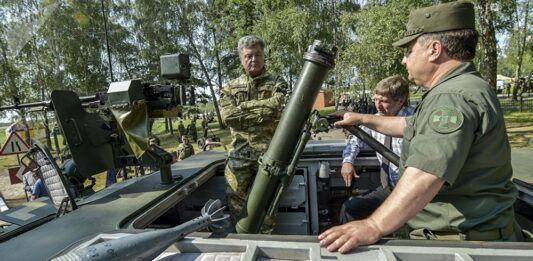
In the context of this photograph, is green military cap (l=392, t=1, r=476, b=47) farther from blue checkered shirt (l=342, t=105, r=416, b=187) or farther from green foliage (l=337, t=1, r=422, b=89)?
green foliage (l=337, t=1, r=422, b=89)

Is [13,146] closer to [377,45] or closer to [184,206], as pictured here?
[184,206]

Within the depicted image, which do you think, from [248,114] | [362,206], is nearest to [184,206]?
[248,114]

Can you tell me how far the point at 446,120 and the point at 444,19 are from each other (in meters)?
0.47

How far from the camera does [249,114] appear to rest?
311cm

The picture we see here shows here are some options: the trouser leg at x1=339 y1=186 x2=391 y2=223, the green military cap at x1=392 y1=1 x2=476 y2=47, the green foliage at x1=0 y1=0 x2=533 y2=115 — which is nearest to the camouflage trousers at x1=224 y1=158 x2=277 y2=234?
the trouser leg at x1=339 y1=186 x2=391 y2=223

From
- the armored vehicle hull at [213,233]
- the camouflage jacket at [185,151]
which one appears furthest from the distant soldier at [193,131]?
the armored vehicle hull at [213,233]

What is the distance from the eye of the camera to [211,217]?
1.59 meters

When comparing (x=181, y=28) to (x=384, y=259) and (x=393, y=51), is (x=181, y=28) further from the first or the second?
(x=384, y=259)

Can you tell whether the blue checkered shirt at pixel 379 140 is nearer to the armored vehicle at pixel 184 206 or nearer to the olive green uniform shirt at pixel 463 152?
the armored vehicle at pixel 184 206

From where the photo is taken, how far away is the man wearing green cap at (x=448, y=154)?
140 cm

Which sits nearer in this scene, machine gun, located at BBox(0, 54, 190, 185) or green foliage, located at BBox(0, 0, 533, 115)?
machine gun, located at BBox(0, 54, 190, 185)

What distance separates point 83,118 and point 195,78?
2909 cm

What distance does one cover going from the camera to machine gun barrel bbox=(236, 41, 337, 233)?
191cm

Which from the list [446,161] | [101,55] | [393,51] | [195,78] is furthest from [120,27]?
[446,161]
